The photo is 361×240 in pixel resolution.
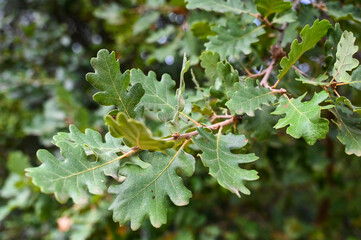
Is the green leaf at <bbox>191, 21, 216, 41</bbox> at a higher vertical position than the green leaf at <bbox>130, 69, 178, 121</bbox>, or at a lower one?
lower

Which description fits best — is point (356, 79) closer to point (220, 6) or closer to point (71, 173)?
point (220, 6)

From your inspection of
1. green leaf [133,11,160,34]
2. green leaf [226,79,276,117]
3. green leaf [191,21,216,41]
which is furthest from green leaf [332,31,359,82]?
green leaf [133,11,160,34]

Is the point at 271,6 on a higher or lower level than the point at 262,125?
higher

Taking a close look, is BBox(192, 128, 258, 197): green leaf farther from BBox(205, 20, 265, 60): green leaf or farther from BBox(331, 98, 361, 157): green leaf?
BBox(205, 20, 265, 60): green leaf

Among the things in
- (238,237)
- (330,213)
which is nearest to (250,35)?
(238,237)

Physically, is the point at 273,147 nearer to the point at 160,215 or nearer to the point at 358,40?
the point at 358,40

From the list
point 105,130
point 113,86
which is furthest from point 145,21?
point 113,86
